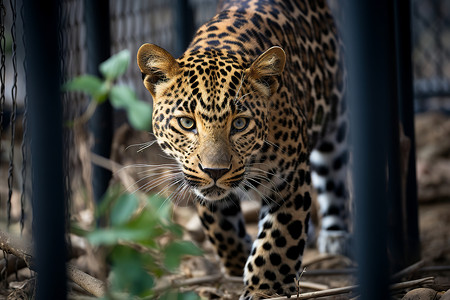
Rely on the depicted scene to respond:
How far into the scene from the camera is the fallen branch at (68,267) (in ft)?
10.3

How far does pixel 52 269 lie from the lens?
205 cm

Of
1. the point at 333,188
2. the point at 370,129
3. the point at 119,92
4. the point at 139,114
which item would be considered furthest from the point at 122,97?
the point at 333,188

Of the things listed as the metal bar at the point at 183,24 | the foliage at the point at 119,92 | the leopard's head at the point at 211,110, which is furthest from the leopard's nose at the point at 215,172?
the metal bar at the point at 183,24

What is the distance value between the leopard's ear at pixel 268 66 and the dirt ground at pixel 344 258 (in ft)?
2.61

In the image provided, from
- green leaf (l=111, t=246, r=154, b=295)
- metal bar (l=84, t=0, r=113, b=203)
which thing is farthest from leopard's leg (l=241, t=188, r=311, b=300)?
green leaf (l=111, t=246, r=154, b=295)

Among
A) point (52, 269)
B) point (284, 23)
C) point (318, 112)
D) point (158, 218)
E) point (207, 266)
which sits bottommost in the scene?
point (207, 266)

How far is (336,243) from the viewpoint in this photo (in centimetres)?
650

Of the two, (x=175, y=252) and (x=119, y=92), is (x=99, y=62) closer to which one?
(x=119, y=92)

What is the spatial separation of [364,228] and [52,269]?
98 centimetres

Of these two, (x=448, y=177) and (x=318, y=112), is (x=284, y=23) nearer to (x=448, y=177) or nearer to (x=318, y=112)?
(x=318, y=112)

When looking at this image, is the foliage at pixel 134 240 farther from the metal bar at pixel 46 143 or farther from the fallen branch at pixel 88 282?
the fallen branch at pixel 88 282

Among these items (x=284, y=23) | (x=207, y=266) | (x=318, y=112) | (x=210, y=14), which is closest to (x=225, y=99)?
(x=284, y=23)

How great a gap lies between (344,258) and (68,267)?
3661 mm

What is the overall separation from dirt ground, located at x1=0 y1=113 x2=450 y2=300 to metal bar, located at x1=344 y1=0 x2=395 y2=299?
178 cm
